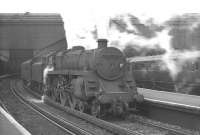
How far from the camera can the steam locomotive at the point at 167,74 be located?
17250 mm

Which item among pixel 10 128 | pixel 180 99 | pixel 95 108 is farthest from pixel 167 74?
pixel 10 128

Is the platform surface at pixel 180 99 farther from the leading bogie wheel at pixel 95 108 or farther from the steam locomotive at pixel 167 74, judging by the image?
the leading bogie wheel at pixel 95 108

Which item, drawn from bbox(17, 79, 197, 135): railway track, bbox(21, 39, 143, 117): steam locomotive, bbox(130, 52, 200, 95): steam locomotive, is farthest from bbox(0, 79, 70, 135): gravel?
bbox(130, 52, 200, 95): steam locomotive

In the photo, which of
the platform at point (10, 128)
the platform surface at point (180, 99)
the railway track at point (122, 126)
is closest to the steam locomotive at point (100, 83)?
the railway track at point (122, 126)

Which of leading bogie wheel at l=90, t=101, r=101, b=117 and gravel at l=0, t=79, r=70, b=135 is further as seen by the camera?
leading bogie wheel at l=90, t=101, r=101, b=117

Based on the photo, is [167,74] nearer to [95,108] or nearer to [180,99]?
[180,99]

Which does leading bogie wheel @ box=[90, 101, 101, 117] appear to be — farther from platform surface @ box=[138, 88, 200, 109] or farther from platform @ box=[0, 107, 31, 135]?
platform @ box=[0, 107, 31, 135]

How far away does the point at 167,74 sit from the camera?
19812 mm

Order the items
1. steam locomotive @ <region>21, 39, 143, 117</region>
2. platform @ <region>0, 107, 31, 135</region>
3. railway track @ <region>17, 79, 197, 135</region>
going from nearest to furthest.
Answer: platform @ <region>0, 107, 31, 135</region>, railway track @ <region>17, 79, 197, 135</region>, steam locomotive @ <region>21, 39, 143, 117</region>

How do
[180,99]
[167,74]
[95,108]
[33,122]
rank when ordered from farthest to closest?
[167,74] < [180,99] < [95,108] < [33,122]

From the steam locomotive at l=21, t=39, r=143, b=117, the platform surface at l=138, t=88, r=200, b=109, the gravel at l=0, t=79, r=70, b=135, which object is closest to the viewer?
the gravel at l=0, t=79, r=70, b=135

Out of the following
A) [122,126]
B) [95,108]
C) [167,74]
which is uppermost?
[167,74]

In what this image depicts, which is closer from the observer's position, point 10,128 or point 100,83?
point 10,128

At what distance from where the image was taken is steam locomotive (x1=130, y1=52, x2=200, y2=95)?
56.6ft
